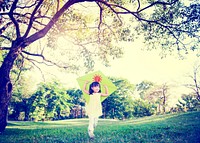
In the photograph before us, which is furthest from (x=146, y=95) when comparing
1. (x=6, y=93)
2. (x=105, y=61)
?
(x=6, y=93)

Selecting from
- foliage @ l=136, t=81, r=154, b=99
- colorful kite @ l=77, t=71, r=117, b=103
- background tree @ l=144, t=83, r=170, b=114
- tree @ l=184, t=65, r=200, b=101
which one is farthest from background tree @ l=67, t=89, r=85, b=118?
colorful kite @ l=77, t=71, r=117, b=103

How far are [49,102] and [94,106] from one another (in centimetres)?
870

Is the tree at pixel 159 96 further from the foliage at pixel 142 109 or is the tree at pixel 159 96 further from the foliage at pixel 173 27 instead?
the foliage at pixel 173 27

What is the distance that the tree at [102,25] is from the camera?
28.6 feet

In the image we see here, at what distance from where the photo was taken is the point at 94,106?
5.84 metres

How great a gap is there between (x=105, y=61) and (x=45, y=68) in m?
3.12

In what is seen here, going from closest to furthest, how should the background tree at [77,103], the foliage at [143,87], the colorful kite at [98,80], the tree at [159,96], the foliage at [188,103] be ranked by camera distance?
the colorful kite at [98,80], the background tree at [77,103], the foliage at [143,87], the tree at [159,96], the foliage at [188,103]

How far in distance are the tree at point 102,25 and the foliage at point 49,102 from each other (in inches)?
95.9

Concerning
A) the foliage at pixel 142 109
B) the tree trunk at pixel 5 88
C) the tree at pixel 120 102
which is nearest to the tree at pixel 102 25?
the tree trunk at pixel 5 88

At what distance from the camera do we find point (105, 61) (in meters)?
11.5

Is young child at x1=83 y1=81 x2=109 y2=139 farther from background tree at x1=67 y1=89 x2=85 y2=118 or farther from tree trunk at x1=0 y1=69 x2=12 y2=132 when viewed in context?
background tree at x1=67 y1=89 x2=85 y2=118

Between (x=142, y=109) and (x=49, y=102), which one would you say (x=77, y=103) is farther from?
(x=142, y=109)

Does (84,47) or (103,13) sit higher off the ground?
(103,13)

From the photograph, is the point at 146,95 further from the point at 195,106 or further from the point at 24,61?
the point at 24,61
